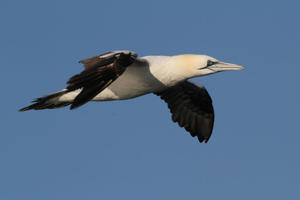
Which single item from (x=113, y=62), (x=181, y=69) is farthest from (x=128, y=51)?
(x=181, y=69)

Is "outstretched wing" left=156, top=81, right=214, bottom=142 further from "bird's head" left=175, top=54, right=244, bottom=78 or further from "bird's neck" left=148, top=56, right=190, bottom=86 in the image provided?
"bird's neck" left=148, top=56, right=190, bottom=86

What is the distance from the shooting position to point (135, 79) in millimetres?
12531

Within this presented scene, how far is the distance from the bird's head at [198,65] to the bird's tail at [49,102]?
311 centimetres

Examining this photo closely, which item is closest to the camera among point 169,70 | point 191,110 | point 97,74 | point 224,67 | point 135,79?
point 97,74

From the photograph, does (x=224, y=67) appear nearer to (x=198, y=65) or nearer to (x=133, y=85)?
(x=198, y=65)

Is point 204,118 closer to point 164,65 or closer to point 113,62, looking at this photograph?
point 164,65

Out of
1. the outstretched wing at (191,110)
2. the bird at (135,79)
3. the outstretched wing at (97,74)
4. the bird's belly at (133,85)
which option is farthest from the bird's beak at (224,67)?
the outstretched wing at (191,110)

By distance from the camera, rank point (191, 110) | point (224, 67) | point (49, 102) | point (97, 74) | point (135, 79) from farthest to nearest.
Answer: point (191, 110) → point (49, 102) → point (224, 67) → point (135, 79) → point (97, 74)

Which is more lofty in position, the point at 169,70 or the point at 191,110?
the point at 169,70

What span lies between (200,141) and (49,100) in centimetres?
513

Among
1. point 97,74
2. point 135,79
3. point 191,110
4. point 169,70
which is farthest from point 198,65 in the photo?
point 191,110

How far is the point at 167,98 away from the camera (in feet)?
52.4

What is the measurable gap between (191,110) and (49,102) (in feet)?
15.4

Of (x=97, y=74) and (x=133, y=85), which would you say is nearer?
(x=97, y=74)
